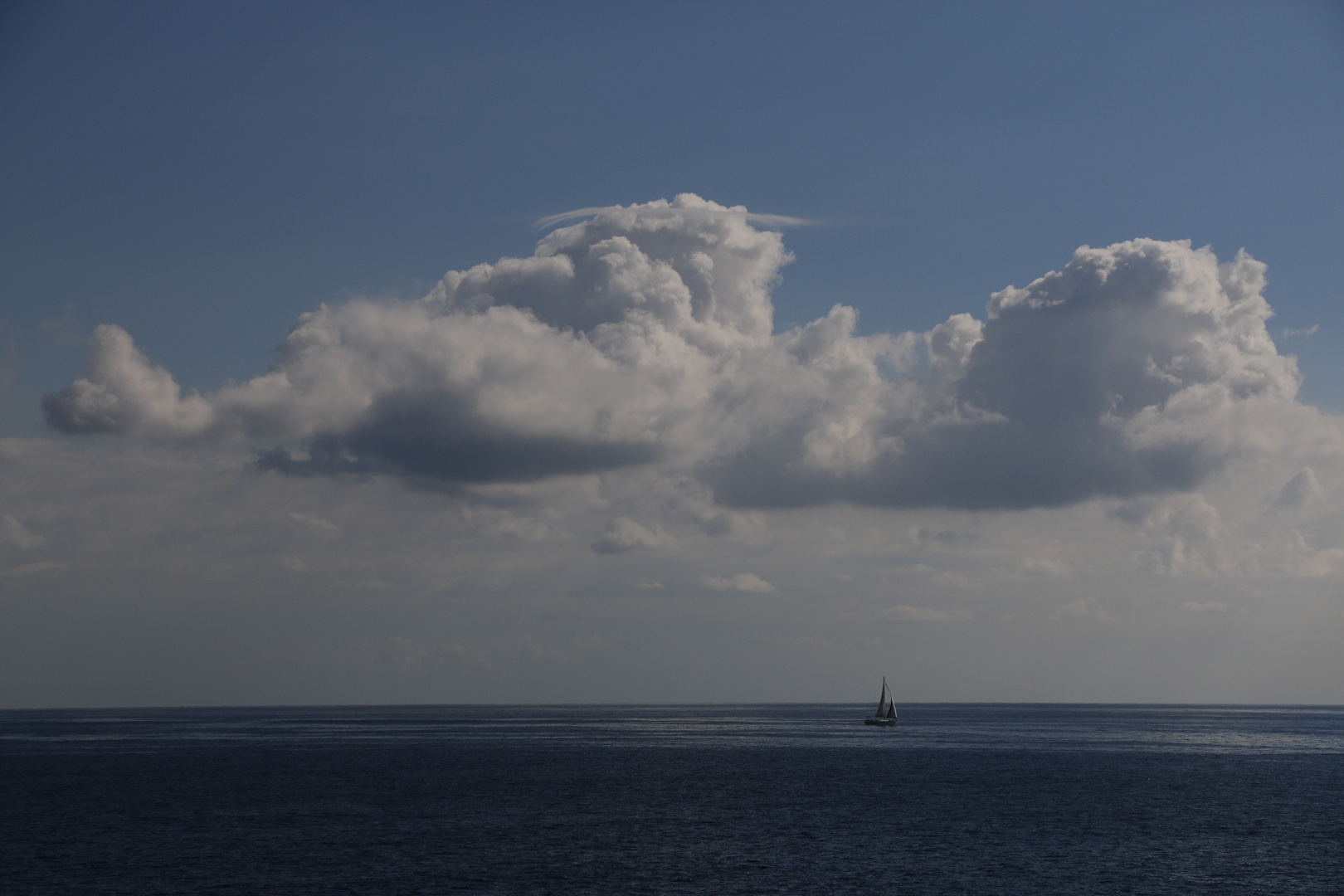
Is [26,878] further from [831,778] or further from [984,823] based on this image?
[831,778]

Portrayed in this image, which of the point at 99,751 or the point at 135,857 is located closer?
the point at 135,857

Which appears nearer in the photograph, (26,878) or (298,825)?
(26,878)

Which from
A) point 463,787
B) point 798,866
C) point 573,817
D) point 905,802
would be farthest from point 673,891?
point 463,787

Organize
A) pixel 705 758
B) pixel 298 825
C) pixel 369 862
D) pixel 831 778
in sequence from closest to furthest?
pixel 369 862 < pixel 298 825 < pixel 831 778 < pixel 705 758

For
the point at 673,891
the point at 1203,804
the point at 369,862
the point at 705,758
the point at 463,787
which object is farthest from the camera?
the point at 705,758

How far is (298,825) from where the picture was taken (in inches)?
3610

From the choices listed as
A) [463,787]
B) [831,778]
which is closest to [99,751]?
[463,787]

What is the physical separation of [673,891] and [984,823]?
3884 cm

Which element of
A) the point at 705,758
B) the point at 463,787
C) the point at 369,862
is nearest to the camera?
the point at 369,862

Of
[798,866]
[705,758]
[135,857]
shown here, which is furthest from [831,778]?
[135,857]

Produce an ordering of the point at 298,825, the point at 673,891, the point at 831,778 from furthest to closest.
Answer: the point at 831,778 → the point at 298,825 → the point at 673,891

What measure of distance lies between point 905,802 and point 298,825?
2338 inches

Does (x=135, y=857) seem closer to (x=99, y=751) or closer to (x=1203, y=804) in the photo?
(x=1203, y=804)

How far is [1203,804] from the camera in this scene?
107562mm
